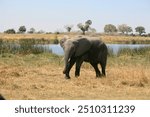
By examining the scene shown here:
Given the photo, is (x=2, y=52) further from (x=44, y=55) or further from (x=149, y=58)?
(x=149, y=58)

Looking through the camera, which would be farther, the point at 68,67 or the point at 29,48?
the point at 29,48

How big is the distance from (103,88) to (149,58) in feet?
51.3

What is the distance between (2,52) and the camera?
29359 mm

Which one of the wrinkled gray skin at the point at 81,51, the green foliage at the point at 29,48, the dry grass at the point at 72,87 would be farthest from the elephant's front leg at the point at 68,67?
the green foliage at the point at 29,48

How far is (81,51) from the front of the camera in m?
15.4

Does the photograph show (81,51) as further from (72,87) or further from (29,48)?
(29,48)

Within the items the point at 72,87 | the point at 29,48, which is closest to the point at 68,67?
the point at 72,87

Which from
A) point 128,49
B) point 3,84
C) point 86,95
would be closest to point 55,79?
point 3,84

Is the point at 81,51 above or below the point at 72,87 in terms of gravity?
above

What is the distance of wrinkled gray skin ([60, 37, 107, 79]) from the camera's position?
15015 millimetres

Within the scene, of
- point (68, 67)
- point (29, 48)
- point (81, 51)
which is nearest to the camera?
point (68, 67)

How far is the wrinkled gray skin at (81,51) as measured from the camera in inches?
591

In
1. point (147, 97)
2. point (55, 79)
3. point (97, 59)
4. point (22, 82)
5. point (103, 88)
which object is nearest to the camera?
point (147, 97)

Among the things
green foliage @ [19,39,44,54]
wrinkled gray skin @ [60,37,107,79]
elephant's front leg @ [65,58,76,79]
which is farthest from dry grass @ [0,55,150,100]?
green foliage @ [19,39,44,54]
